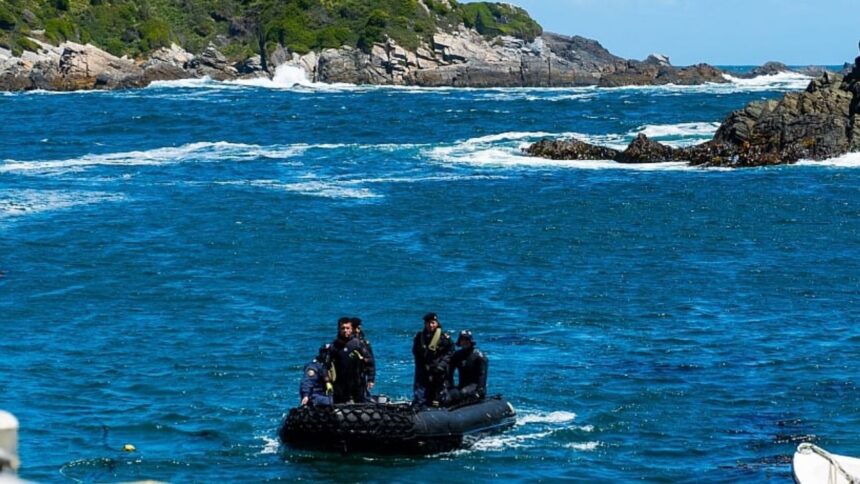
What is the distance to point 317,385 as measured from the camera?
2073 cm

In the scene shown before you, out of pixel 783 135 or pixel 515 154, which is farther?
pixel 515 154

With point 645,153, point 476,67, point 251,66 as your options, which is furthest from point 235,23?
point 645,153

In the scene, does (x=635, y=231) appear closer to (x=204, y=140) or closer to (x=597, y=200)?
(x=597, y=200)

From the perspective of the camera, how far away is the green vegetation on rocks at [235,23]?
148m

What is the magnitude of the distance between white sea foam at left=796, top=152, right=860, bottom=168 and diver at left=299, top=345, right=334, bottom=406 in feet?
139

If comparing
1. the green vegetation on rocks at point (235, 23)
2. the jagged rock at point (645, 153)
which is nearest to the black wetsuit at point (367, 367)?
the jagged rock at point (645, 153)

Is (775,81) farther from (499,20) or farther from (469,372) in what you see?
(469,372)

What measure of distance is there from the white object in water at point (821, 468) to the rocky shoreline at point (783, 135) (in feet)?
143

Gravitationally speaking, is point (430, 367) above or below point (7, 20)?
below

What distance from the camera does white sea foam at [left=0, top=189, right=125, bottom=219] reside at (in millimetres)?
47750

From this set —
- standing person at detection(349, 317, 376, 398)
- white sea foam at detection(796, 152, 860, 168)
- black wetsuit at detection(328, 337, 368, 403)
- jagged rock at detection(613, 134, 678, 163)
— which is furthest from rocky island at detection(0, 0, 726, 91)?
standing person at detection(349, 317, 376, 398)

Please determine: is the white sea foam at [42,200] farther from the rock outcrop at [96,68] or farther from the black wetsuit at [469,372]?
the rock outcrop at [96,68]

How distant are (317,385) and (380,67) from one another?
131m

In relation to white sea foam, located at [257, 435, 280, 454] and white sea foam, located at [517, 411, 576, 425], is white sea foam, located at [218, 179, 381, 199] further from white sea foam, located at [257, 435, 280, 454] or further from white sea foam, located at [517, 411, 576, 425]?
white sea foam, located at [257, 435, 280, 454]
